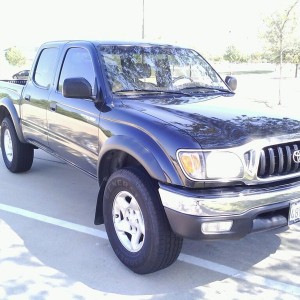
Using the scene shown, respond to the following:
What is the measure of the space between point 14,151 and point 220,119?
3707 mm

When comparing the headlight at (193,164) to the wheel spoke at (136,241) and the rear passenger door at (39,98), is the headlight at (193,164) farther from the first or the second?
the rear passenger door at (39,98)

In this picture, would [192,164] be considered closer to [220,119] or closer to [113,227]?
[220,119]

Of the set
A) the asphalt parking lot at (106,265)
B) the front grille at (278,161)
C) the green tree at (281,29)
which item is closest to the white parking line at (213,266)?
the asphalt parking lot at (106,265)

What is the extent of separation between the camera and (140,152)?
317cm

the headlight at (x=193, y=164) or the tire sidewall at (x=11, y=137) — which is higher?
the headlight at (x=193, y=164)

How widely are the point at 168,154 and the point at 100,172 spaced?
3.54 feet

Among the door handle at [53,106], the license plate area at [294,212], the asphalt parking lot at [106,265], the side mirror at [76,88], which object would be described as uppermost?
the side mirror at [76,88]

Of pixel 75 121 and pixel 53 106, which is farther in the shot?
pixel 53 106

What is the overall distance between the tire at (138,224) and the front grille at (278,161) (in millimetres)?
801

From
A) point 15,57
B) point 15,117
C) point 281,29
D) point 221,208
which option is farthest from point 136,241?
point 15,57

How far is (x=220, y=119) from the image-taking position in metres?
3.29

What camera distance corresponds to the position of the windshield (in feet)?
13.4

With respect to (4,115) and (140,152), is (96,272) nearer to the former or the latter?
(140,152)

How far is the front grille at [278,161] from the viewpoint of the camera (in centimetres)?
301
